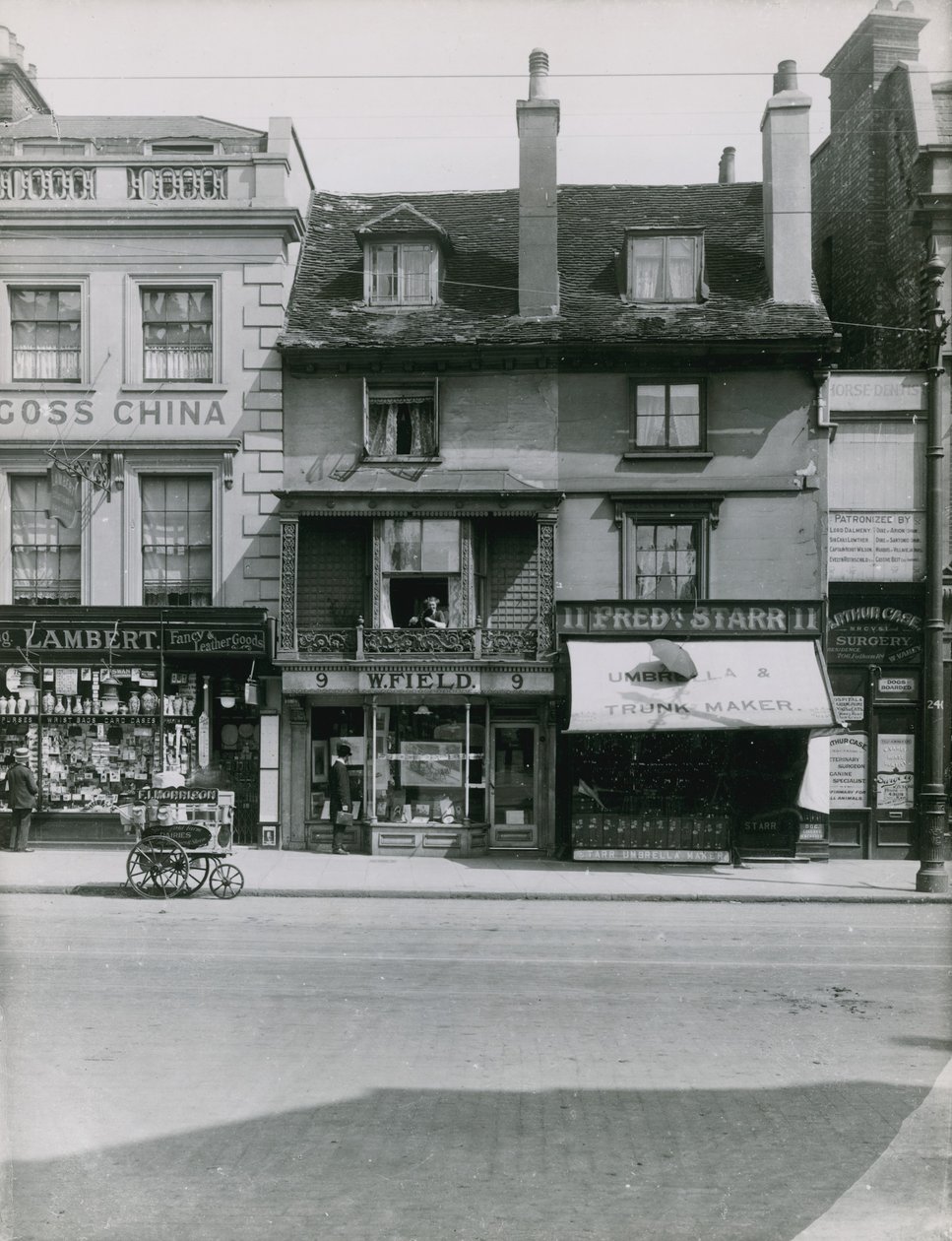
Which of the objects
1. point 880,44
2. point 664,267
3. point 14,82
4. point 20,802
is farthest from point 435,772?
point 880,44

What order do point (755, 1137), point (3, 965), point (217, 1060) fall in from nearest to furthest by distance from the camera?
point (755, 1137)
point (217, 1060)
point (3, 965)

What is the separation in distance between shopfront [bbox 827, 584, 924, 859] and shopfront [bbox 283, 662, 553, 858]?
5.29 m

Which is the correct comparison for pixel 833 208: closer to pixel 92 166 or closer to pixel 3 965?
pixel 92 166

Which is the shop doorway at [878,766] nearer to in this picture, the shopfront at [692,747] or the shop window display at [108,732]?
the shopfront at [692,747]

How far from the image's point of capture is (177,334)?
21.0 metres

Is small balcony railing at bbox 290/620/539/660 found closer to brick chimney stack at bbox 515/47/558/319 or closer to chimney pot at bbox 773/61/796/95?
brick chimney stack at bbox 515/47/558/319

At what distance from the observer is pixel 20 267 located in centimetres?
2069

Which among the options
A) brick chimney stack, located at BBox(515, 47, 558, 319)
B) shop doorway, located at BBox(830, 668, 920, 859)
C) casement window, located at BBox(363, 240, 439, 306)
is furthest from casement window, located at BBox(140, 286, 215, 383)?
shop doorway, located at BBox(830, 668, 920, 859)

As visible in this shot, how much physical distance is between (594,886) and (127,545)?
1040 centimetres

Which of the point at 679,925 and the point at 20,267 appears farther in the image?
the point at 20,267

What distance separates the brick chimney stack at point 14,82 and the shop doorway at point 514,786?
1565 cm

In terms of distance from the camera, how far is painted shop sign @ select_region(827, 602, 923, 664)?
20.3 meters

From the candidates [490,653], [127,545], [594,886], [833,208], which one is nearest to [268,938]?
[594,886]

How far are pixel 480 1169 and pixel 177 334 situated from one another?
17.9m
